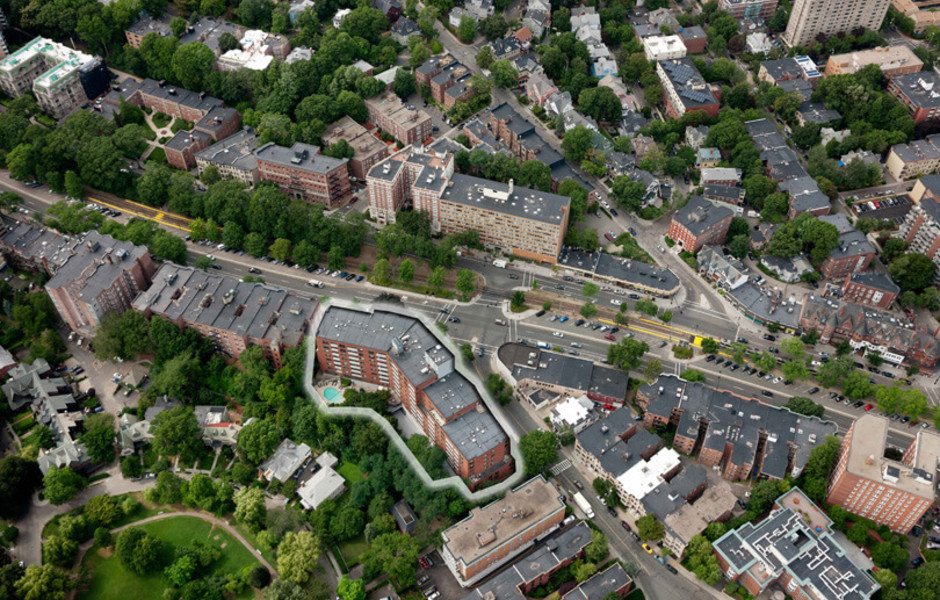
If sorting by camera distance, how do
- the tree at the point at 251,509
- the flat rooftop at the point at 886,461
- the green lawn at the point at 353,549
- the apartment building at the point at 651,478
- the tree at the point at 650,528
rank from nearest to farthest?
the flat rooftop at the point at 886,461 → the tree at the point at 650,528 → the green lawn at the point at 353,549 → the apartment building at the point at 651,478 → the tree at the point at 251,509

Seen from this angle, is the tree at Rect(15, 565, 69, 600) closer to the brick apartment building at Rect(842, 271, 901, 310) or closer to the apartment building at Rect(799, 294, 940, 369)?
the apartment building at Rect(799, 294, 940, 369)

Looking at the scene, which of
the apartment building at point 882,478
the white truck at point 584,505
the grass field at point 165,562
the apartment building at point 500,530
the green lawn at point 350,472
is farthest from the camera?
the green lawn at point 350,472

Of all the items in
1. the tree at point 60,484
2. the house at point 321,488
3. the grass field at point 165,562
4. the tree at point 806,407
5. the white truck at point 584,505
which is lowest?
the grass field at point 165,562

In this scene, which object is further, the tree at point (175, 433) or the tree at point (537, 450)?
the tree at point (175, 433)

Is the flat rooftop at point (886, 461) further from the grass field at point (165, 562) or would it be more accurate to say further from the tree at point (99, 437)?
the tree at point (99, 437)

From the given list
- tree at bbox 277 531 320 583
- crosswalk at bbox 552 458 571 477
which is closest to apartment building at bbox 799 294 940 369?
crosswalk at bbox 552 458 571 477

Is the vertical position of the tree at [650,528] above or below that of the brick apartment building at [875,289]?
below

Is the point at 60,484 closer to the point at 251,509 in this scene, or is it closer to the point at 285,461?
the point at 251,509

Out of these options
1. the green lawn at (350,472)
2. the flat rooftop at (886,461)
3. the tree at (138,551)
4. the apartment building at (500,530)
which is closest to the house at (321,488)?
the green lawn at (350,472)
